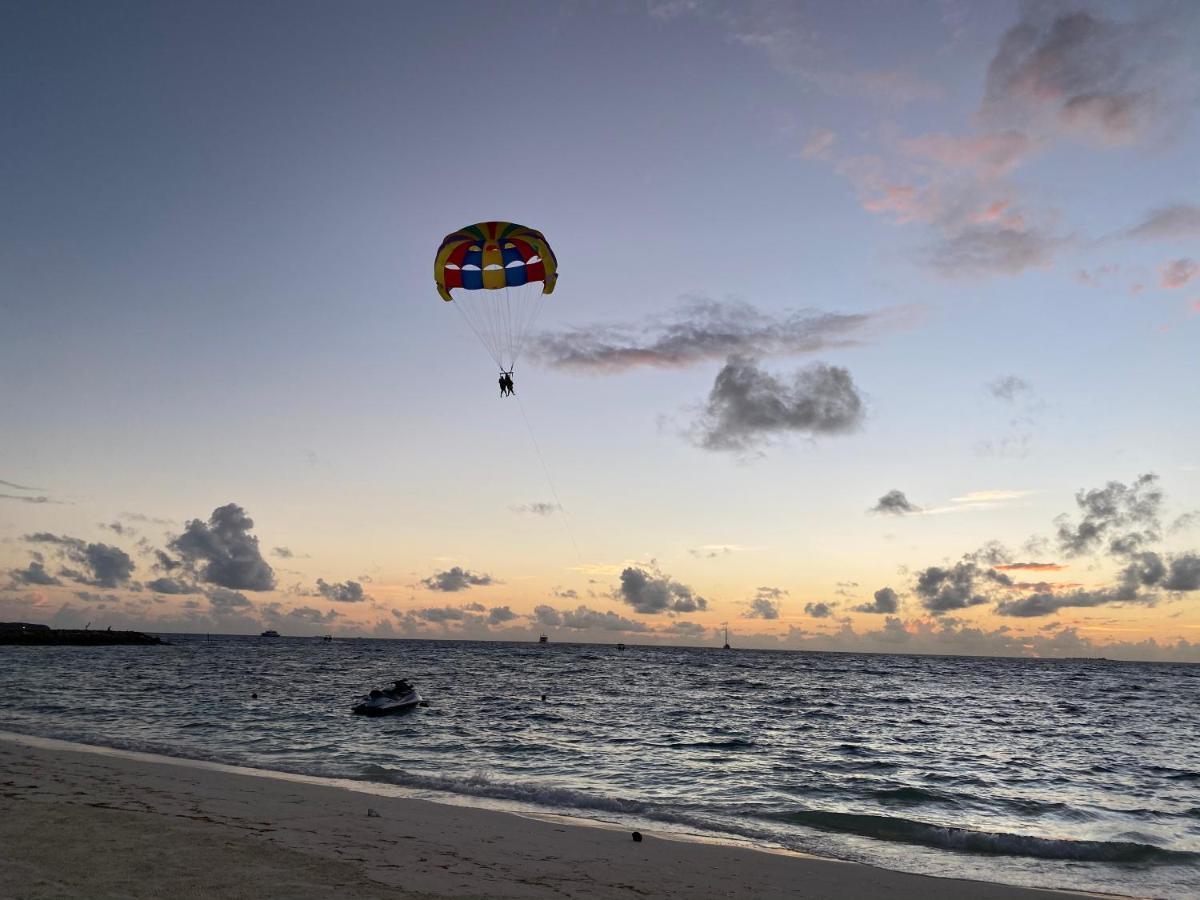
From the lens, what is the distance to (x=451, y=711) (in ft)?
136

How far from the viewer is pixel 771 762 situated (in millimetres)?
26141

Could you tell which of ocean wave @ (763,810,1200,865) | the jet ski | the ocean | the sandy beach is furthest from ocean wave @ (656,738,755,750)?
the jet ski

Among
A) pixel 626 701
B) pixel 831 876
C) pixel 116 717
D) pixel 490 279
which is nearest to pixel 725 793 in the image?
pixel 831 876

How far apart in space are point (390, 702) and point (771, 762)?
20.4m

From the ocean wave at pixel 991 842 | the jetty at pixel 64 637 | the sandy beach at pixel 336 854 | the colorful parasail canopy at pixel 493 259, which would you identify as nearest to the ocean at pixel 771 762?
the ocean wave at pixel 991 842

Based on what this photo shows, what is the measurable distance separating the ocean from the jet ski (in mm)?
859

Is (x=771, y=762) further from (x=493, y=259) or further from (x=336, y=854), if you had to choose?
(x=493, y=259)

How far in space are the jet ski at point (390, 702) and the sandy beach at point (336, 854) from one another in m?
20.2

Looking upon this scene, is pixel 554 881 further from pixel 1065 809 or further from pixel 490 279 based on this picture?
pixel 490 279

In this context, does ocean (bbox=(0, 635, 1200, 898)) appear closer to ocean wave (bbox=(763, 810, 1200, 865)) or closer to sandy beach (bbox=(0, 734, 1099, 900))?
ocean wave (bbox=(763, 810, 1200, 865))

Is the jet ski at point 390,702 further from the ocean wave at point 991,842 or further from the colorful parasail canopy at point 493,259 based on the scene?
the ocean wave at point 991,842

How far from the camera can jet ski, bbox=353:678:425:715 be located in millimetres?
37438

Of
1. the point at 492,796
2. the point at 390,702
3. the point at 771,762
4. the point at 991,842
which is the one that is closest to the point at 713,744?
the point at 771,762

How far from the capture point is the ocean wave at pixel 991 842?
15703 millimetres
